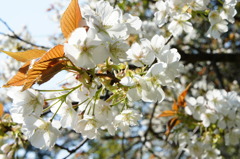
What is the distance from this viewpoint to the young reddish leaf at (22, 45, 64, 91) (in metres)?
0.99

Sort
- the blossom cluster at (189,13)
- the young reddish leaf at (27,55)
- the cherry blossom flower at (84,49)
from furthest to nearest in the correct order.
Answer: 1. the blossom cluster at (189,13)
2. the young reddish leaf at (27,55)
3. the cherry blossom flower at (84,49)

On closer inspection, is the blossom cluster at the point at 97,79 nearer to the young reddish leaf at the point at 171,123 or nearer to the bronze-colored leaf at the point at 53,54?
the bronze-colored leaf at the point at 53,54

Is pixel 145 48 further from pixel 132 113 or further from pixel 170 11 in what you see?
pixel 170 11

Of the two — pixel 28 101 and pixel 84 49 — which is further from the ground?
pixel 84 49

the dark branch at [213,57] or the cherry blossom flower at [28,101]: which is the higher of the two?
the cherry blossom flower at [28,101]

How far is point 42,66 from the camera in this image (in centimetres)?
101

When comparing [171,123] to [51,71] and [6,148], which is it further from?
[51,71]

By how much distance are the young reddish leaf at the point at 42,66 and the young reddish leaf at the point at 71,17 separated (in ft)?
0.43

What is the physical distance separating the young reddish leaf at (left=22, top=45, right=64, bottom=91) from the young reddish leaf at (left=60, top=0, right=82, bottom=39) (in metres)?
0.13

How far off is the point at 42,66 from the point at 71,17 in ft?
0.77

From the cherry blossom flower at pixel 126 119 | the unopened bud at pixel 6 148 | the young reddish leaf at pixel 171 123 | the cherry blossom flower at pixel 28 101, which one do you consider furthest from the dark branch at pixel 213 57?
the cherry blossom flower at pixel 28 101

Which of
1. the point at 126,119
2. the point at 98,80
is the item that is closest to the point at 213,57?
the point at 126,119

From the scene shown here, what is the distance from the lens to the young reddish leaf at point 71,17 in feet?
3.60

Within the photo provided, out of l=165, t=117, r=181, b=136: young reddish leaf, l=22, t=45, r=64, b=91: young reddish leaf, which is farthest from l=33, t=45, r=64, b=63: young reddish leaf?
l=165, t=117, r=181, b=136: young reddish leaf
